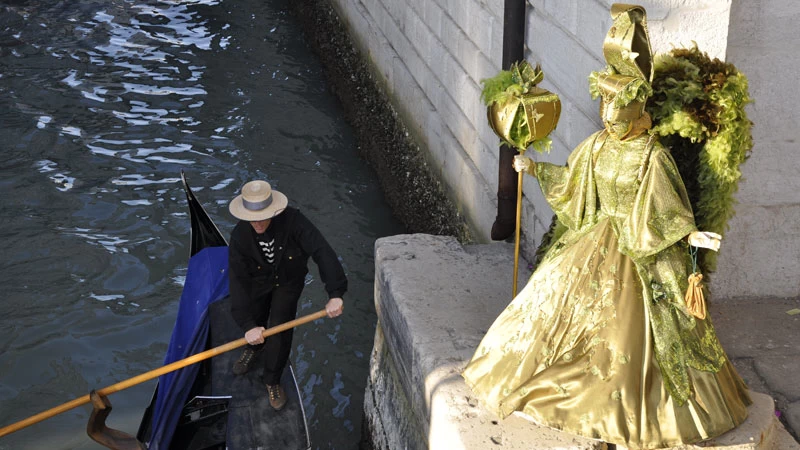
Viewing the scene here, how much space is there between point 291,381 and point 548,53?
7.27 feet

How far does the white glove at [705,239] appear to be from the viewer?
313 centimetres

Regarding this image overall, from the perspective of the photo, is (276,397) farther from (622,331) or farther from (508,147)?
(622,331)

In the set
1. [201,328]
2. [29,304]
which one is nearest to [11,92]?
[29,304]

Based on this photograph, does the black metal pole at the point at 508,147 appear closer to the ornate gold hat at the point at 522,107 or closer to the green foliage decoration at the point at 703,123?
the ornate gold hat at the point at 522,107

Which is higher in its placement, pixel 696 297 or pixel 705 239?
pixel 705 239

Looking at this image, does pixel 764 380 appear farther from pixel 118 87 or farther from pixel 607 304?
pixel 118 87

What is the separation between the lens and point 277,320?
4957 millimetres

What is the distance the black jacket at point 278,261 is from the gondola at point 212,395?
0.49 meters

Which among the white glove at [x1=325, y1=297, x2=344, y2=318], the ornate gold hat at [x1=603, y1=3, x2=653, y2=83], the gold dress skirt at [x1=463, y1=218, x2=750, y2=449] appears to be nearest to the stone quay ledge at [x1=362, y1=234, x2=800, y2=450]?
the gold dress skirt at [x1=463, y1=218, x2=750, y2=449]

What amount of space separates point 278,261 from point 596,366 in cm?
198

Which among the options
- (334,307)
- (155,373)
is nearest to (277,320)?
(334,307)

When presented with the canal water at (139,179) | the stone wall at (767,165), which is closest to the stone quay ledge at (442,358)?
the stone wall at (767,165)

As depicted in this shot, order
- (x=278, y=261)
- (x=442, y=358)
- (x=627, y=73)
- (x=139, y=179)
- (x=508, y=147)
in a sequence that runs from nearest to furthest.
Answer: (x=627, y=73) < (x=442, y=358) < (x=278, y=261) < (x=508, y=147) < (x=139, y=179)

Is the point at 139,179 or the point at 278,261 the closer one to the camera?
the point at 278,261
